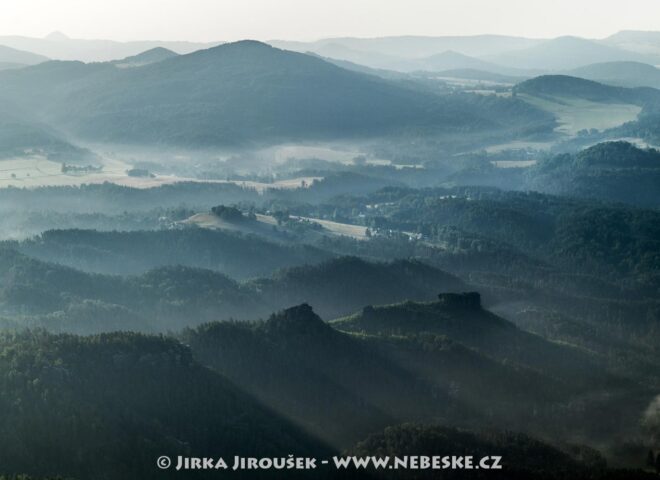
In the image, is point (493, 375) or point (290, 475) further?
point (493, 375)

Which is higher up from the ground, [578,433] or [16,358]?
[16,358]

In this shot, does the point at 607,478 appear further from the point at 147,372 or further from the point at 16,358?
the point at 16,358

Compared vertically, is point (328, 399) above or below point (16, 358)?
below

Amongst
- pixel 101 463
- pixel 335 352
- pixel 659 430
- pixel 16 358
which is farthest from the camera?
pixel 335 352

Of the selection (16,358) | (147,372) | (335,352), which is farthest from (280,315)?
(16,358)

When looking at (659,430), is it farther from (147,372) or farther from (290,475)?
(147,372)

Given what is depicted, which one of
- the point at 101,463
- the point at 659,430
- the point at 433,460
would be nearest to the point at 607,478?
the point at 433,460

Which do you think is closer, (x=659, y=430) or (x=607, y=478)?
(x=607, y=478)

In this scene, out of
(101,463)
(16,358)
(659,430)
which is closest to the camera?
(101,463)

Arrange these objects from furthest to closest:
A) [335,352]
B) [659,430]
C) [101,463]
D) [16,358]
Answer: [335,352], [659,430], [16,358], [101,463]
